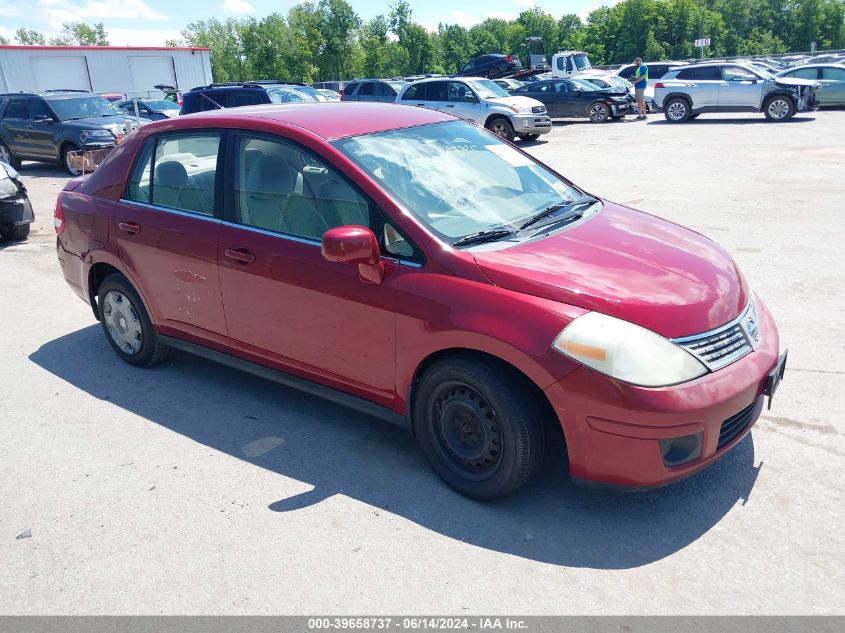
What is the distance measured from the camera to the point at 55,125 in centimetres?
1592

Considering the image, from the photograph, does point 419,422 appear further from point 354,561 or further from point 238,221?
point 238,221

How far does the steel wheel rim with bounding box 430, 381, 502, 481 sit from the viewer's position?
3.38m

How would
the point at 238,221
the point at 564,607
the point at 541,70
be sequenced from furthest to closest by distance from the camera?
the point at 541,70
the point at 238,221
the point at 564,607

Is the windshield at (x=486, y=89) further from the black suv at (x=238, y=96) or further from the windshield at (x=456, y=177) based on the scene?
the windshield at (x=456, y=177)

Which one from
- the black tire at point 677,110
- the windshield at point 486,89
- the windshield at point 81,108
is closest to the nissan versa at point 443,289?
the windshield at point 81,108

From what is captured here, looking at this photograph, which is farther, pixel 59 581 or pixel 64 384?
pixel 64 384

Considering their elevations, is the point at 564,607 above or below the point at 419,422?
below

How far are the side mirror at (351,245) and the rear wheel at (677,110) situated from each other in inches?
820

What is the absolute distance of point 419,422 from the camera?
12.0 feet

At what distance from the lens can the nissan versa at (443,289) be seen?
3094 millimetres

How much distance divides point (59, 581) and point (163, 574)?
0.45 meters
